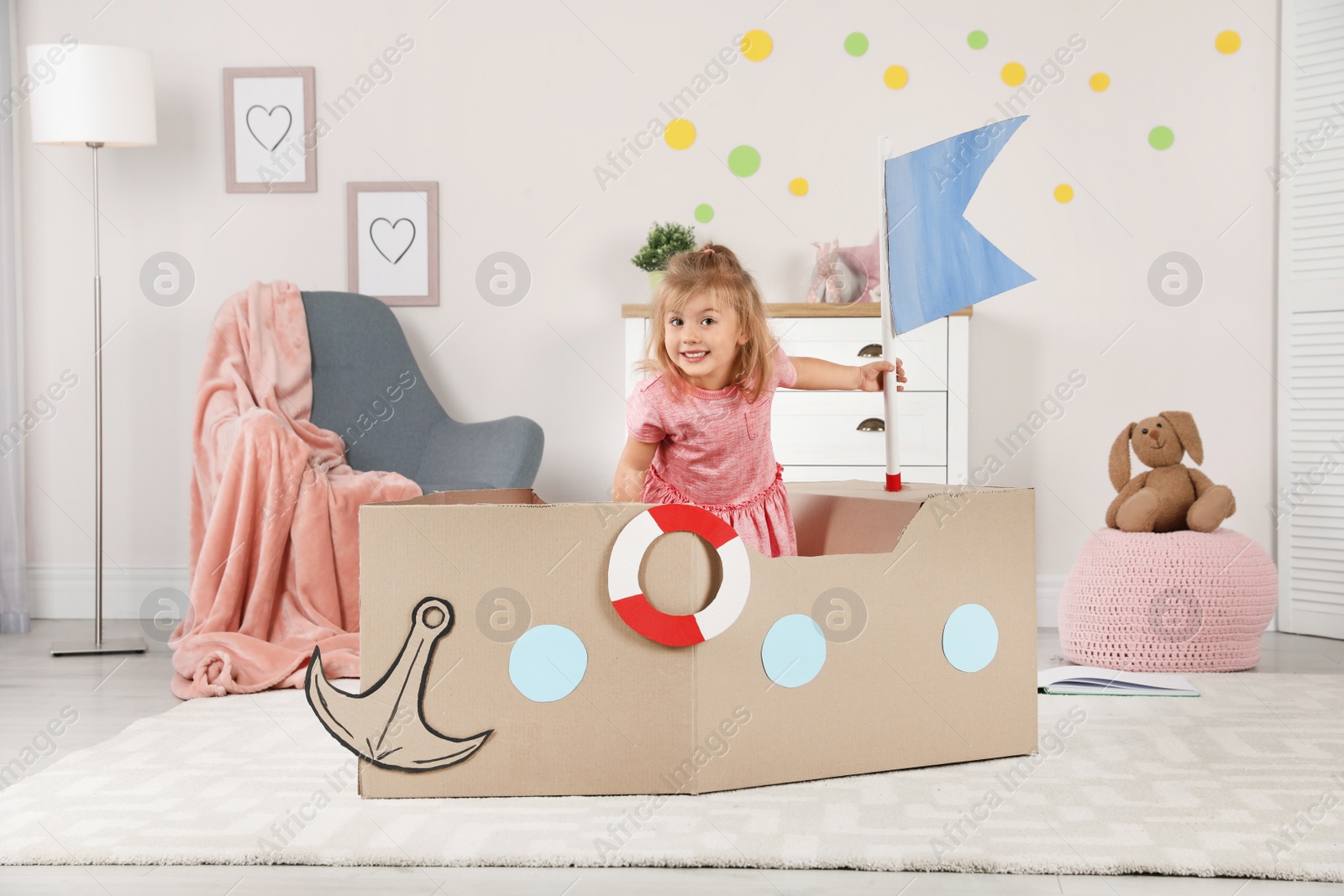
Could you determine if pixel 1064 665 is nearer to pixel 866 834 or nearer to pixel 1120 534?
pixel 1120 534

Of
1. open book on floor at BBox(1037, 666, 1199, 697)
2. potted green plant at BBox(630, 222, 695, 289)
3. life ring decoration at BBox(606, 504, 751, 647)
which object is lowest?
open book on floor at BBox(1037, 666, 1199, 697)

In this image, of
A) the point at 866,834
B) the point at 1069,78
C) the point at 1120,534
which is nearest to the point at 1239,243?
the point at 1069,78

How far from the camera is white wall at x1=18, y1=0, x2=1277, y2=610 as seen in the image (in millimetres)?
3014

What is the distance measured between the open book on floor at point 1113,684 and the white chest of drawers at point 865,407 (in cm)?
70

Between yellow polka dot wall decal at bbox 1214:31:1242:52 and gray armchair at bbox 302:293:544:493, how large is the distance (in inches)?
86.9

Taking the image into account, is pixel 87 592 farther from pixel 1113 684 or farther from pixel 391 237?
pixel 1113 684

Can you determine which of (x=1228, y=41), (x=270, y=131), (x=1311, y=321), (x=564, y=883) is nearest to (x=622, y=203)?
(x=270, y=131)

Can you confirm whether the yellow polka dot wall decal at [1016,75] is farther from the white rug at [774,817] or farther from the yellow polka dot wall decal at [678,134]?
the white rug at [774,817]

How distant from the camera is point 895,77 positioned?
3.05m

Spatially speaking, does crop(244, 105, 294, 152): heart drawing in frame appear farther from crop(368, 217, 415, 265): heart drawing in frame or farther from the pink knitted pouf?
the pink knitted pouf

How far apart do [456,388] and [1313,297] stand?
238 centimetres

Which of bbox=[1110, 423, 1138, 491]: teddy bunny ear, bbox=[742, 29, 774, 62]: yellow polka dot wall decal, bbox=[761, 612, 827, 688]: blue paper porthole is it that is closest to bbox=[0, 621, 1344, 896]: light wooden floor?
bbox=[761, 612, 827, 688]: blue paper porthole

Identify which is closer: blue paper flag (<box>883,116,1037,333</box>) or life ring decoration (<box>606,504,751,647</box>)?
life ring decoration (<box>606,504,751,647</box>)

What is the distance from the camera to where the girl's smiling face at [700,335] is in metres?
1.76
